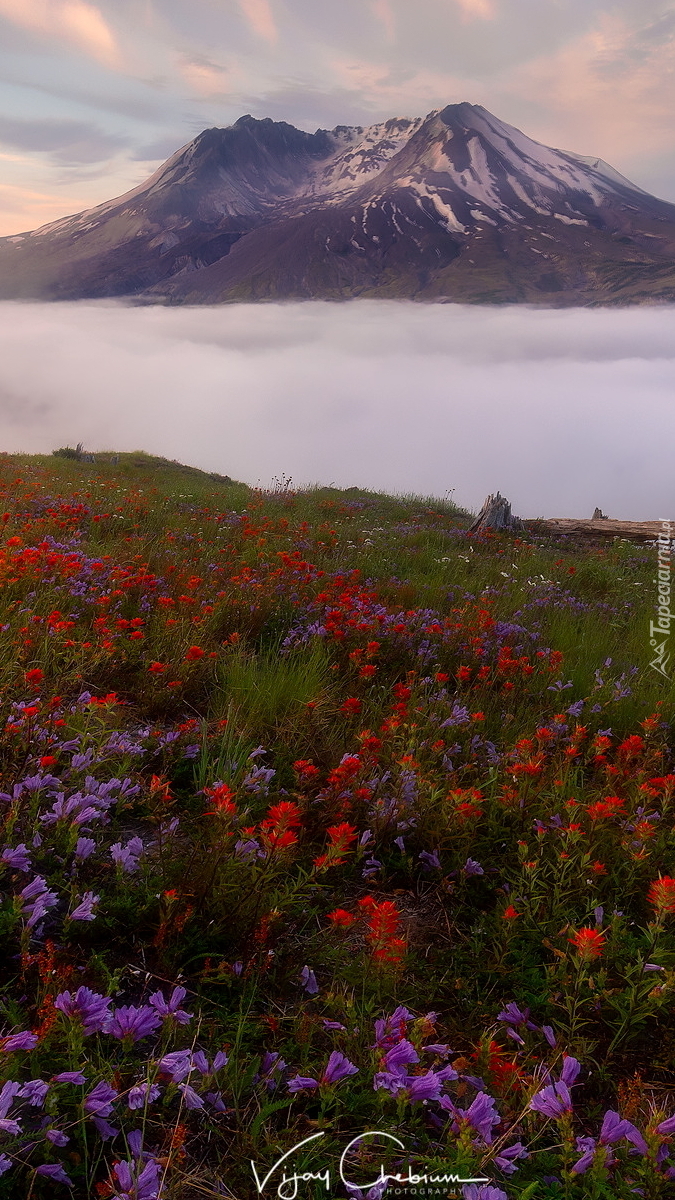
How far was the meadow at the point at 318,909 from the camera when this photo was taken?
1.37m

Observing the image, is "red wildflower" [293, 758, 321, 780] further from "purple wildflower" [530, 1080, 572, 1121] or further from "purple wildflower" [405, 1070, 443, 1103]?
"purple wildflower" [530, 1080, 572, 1121]

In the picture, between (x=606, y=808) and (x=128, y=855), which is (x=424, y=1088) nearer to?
(x=128, y=855)

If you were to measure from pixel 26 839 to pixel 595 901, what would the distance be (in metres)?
1.92

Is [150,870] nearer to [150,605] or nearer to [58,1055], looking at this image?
[58,1055]

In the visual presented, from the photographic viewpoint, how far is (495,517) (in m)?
13.5

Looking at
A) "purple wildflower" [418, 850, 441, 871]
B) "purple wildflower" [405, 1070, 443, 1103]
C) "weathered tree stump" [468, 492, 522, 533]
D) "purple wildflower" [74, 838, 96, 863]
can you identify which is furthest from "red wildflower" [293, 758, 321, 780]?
"weathered tree stump" [468, 492, 522, 533]

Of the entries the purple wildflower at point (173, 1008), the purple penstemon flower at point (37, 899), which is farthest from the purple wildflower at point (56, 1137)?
the purple penstemon flower at point (37, 899)

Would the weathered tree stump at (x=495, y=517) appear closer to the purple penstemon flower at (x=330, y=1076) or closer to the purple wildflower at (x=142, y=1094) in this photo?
the purple penstemon flower at (x=330, y=1076)

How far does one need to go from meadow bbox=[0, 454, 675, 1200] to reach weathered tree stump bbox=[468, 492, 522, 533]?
29.2ft

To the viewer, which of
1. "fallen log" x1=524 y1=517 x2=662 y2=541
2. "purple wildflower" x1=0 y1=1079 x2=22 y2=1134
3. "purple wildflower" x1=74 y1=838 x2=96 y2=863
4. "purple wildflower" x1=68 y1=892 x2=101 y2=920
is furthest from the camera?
"fallen log" x1=524 y1=517 x2=662 y2=541

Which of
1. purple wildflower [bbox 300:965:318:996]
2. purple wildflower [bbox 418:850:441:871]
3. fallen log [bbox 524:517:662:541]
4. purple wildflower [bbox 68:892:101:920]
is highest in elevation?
fallen log [bbox 524:517:662:541]

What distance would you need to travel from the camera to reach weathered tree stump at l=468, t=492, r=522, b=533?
43.5 ft

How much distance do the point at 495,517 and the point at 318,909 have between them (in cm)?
1213

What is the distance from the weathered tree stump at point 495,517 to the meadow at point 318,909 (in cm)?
890
